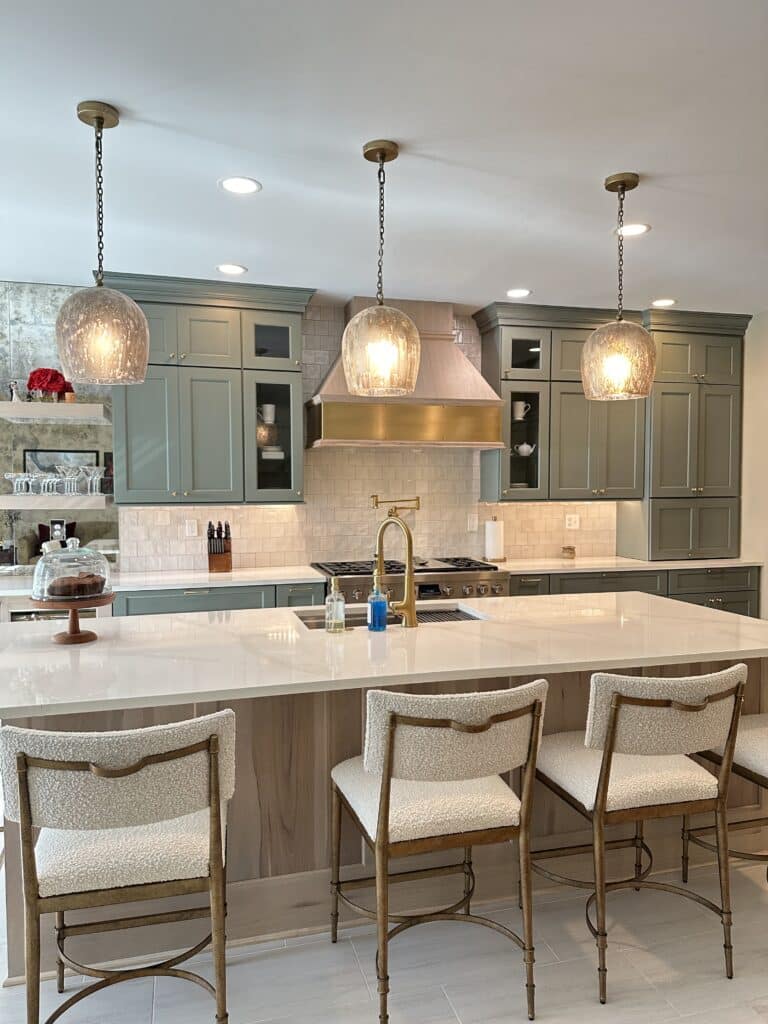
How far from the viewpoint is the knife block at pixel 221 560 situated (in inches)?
182

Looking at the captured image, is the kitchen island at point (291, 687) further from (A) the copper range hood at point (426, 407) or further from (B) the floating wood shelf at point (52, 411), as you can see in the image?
(A) the copper range hood at point (426, 407)

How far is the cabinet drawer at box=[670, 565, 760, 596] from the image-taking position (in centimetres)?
506

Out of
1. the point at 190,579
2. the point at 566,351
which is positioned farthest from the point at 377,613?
the point at 566,351

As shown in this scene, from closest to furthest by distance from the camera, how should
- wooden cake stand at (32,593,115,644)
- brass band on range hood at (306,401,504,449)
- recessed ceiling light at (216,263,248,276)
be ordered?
1. wooden cake stand at (32,593,115,644)
2. recessed ceiling light at (216,263,248,276)
3. brass band on range hood at (306,401,504,449)

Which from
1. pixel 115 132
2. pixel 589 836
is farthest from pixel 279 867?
pixel 115 132

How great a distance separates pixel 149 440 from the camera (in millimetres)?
4305

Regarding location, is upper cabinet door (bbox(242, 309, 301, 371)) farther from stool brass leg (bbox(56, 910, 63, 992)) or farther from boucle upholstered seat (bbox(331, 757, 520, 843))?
stool brass leg (bbox(56, 910, 63, 992))

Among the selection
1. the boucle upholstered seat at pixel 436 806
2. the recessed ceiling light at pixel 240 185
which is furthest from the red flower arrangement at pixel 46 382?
the boucle upholstered seat at pixel 436 806

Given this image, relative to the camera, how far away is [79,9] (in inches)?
71.3

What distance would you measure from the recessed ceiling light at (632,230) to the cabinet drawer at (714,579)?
247 centimetres

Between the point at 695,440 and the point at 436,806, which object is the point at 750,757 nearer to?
the point at 436,806

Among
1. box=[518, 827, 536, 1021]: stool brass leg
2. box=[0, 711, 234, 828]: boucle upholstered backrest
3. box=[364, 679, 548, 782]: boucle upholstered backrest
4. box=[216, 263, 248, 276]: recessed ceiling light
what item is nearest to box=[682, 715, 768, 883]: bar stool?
box=[518, 827, 536, 1021]: stool brass leg

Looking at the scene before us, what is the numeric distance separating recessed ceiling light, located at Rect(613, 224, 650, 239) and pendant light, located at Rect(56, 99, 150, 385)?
226 cm

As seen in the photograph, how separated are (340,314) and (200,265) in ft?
3.85
